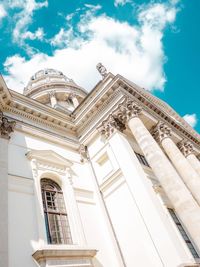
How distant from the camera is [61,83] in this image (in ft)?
96.5

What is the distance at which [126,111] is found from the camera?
1341cm

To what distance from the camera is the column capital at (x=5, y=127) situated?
11.4 metres

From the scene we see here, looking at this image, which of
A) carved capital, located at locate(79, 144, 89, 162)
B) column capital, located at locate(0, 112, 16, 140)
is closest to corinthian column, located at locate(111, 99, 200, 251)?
carved capital, located at locate(79, 144, 89, 162)

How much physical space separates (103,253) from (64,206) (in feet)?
8.47

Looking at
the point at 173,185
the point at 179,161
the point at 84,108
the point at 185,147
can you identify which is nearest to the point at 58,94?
the point at 84,108

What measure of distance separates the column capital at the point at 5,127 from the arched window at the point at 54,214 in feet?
8.91

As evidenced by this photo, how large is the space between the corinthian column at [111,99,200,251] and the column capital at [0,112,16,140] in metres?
5.57

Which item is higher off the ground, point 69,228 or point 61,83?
point 61,83

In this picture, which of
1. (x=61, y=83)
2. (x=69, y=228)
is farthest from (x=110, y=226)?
(x=61, y=83)

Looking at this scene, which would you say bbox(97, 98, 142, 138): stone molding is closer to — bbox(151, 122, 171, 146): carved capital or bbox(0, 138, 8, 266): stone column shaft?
bbox(151, 122, 171, 146): carved capital

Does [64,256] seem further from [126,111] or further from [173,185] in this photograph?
[126,111]

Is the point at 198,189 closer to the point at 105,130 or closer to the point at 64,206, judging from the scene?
the point at 105,130

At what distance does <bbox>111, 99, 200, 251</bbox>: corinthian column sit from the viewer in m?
9.27

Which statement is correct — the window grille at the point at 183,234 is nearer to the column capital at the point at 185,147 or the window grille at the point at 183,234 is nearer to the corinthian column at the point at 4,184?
the column capital at the point at 185,147
